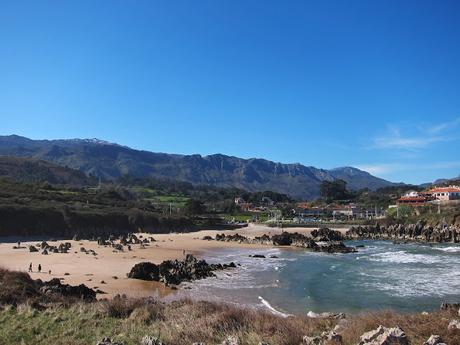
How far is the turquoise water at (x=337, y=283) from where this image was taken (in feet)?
74.7

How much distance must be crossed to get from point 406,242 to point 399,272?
3432cm

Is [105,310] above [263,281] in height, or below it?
above

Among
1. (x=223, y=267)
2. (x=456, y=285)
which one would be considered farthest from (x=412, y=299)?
(x=223, y=267)

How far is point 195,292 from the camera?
81.1ft

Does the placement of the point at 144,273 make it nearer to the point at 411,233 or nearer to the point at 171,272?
the point at 171,272

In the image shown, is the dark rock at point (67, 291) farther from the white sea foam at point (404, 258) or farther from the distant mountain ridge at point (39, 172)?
the distant mountain ridge at point (39, 172)

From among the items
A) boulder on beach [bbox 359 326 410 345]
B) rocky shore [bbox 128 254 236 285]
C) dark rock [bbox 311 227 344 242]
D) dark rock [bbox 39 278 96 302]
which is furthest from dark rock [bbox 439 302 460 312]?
dark rock [bbox 311 227 344 242]

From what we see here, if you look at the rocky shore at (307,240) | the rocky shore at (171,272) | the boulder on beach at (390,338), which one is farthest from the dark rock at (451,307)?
the rocky shore at (307,240)

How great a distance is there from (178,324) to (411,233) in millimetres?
72748

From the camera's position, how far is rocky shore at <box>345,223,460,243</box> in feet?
224

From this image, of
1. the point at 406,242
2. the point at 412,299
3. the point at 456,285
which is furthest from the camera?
the point at 406,242

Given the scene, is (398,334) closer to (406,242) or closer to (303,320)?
(303,320)

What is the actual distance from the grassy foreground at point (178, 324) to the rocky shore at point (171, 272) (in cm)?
1652

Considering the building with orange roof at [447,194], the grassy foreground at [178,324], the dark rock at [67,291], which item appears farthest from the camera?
the building with orange roof at [447,194]
